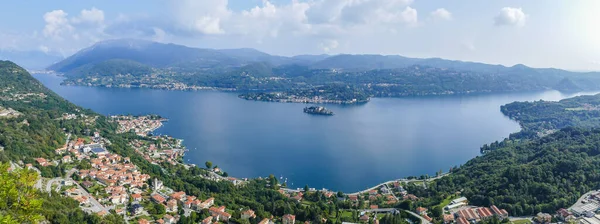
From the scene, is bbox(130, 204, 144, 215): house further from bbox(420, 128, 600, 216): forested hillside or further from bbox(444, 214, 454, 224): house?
bbox(420, 128, 600, 216): forested hillside

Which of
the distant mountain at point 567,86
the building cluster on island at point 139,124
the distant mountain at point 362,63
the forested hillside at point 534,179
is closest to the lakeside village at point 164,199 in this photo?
the forested hillside at point 534,179

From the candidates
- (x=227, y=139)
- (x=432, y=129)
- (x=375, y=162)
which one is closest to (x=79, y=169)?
(x=227, y=139)

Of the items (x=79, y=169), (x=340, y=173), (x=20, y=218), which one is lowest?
(x=340, y=173)

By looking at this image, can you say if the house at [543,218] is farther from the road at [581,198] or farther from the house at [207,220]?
the house at [207,220]

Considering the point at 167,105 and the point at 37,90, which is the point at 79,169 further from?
the point at 167,105

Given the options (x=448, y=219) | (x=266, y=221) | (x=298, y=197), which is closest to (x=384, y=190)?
(x=298, y=197)

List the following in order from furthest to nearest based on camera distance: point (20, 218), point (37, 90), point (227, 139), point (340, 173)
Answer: point (37, 90) < point (227, 139) < point (340, 173) < point (20, 218)

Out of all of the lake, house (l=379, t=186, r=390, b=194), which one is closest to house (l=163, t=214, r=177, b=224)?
the lake
